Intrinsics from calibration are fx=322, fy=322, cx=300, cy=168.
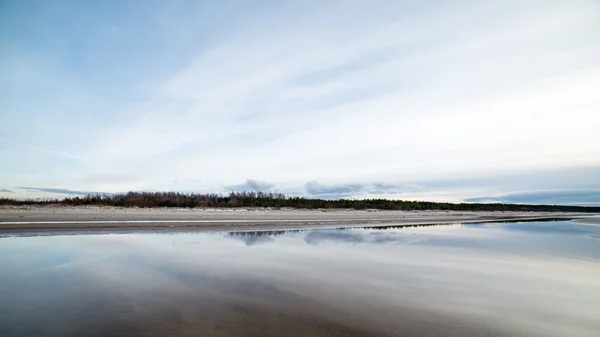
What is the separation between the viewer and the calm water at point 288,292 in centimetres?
435

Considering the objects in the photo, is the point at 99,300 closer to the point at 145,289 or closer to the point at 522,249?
the point at 145,289

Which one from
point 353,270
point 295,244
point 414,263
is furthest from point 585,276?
point 295,244

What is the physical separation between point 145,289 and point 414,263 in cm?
693

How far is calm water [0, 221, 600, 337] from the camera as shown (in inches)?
171

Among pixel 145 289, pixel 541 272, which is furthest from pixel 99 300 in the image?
pixel 541 272

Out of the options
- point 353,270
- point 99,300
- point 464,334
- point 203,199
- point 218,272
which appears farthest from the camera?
point 203,199

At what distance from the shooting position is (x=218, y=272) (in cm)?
752

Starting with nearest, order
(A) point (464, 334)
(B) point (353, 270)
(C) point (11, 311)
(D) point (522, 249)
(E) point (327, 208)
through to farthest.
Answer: (A) point (464, 334), (C) point (11, 311), (B) point (353, 270), (D) point (522, 249), (E) point (327, 208)

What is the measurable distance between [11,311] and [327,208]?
36957 millimetres

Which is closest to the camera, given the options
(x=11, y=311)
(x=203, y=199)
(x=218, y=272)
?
(x=11, y=311)

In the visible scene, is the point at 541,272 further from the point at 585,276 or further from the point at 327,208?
the point at 327,208

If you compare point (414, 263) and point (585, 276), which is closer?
point (585, 276)

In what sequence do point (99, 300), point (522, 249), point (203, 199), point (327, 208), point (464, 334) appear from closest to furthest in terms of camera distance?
point (464, 334) < point (99, 300) < point (522, 249) < point (203, 199) < point (327, 208)

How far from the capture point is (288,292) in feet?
19.9
